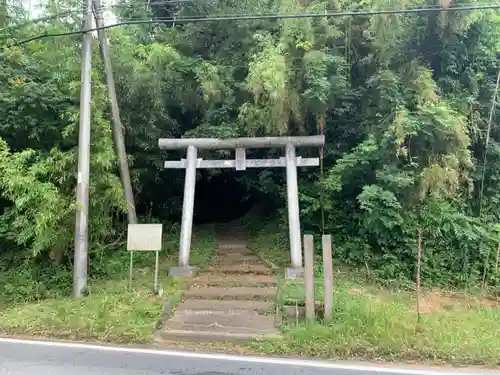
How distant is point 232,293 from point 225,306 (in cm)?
60

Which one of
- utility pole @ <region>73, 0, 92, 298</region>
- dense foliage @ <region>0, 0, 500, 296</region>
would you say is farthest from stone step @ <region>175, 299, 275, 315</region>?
dense foliage @ <region>0, 0, 500, 296</region>

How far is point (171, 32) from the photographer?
36.7 ft

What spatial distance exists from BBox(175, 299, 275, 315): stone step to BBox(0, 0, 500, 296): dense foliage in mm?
2927

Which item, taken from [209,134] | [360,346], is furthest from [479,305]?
[209,134]

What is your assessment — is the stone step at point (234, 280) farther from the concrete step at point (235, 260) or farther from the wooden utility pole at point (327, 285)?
the wooden utility pole at point (327, 285)

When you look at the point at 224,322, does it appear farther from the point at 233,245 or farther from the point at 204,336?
the point at 233,245

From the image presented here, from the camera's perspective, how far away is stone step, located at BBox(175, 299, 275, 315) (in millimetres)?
6773

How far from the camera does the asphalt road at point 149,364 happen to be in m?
4.69

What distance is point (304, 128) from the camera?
32.2 ft

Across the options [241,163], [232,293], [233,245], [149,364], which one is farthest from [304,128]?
[149,364]

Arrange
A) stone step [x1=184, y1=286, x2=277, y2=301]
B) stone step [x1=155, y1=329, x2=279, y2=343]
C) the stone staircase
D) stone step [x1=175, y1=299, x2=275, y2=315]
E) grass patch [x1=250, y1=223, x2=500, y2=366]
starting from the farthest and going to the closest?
1. stone step [x1=184, y1=286, x2=277, y2=301]
2. stone step [x1=175, y1=299, x2=275, y2=315]
3. the stone staircase
4. stone step [x1=155, y1=329, x2=279, y2=343]
5. grass patch [x1=250, y1=223, x2=500, y2=366]

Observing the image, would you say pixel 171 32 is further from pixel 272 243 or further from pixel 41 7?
pixel 272 243

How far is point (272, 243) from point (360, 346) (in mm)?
6010

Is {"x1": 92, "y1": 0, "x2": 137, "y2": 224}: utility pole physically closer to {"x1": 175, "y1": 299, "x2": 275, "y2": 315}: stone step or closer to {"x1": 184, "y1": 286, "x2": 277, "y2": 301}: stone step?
{"x1": 184, "y1": 286, "x2": 277, "y2": 301}: stone step
